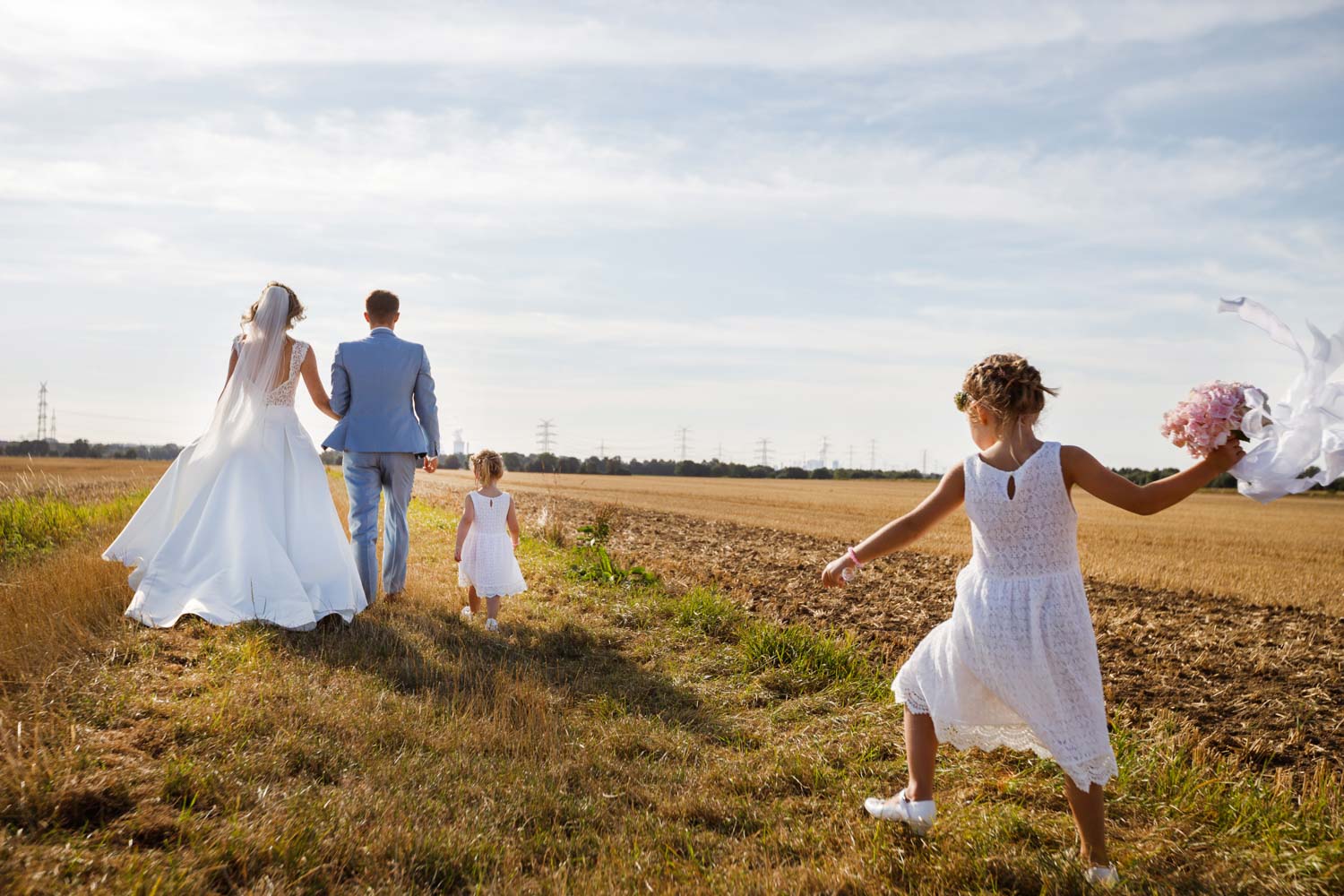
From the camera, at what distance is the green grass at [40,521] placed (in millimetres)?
11398

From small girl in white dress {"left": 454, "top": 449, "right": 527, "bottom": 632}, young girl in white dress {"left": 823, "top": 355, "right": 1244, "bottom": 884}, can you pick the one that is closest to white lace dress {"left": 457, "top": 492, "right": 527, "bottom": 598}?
small girl in white dress {"left": 454, "top": 449, "right": 527, "bottom": 632}

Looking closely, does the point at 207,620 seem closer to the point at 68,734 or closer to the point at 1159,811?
the point at 68,734

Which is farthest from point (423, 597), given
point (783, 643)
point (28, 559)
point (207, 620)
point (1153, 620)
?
point (1153, 620)

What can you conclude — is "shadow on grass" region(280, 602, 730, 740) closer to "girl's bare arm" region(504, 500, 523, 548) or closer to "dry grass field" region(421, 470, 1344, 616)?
"girl's bare arm" region(504, 500, 523, 548)

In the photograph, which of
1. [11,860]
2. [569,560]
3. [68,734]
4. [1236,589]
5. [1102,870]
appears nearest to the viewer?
[11,860]

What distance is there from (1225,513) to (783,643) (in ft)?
110

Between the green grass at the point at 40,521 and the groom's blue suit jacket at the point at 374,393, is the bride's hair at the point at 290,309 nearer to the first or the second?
the groom's blue suit jacket at the point at 374,393

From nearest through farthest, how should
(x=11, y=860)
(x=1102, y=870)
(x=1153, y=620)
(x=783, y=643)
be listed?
(x=11, y=860) → (x=1102, y=870) → (x=783, y=643) → (x=1153, y=620)

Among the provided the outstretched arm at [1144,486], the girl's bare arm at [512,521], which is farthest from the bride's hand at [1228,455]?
the girl's bare arm at [512,521]

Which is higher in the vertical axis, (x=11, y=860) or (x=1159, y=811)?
(x=11, y=860)

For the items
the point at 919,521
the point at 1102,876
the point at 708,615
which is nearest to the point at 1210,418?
the point at 919,521

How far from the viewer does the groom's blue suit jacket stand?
8.00 m

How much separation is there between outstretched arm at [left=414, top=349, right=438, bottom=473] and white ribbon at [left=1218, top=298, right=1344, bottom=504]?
659 centimetres

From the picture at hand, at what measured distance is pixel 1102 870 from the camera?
3.32 meters
